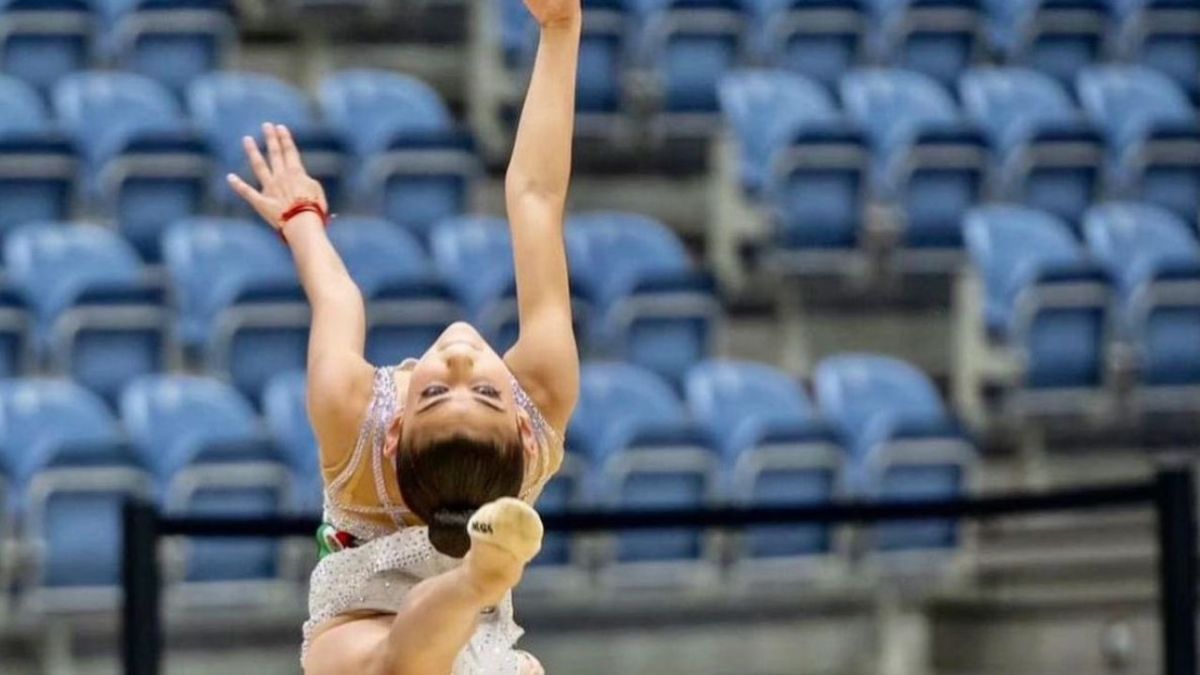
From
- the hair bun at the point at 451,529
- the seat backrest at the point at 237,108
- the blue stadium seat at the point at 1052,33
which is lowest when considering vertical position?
the hair bun at the point at 451,529

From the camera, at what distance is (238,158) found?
8.55m

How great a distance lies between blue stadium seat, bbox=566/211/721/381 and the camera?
8289 millimetres

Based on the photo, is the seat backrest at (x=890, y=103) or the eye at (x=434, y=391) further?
the seat backrest at (x=890, y=103)

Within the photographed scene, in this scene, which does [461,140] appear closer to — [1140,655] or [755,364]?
[755,364]

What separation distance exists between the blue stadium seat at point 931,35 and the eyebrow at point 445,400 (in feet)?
25.4

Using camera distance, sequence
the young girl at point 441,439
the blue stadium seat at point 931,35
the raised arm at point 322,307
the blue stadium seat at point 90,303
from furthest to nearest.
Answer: the blue stadium seat at point 931,35 < the blue stadium seat at point 90,303 < the raised arm at point 322,307 < the young girl at point 441,439

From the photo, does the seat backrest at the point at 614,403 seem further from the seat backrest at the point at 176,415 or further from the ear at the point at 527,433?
the ear at the point at 527,433

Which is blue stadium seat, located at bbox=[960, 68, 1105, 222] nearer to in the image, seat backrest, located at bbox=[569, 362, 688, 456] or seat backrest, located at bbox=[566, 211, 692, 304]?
seat backrest, located at bbox=[566, 211, 692, 304]

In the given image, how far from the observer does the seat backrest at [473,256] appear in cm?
820

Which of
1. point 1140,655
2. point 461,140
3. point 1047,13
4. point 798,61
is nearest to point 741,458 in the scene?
point 1140,655

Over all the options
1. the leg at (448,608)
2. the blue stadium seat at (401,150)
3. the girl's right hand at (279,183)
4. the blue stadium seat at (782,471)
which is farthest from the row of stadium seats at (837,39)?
the leg at (448,608)

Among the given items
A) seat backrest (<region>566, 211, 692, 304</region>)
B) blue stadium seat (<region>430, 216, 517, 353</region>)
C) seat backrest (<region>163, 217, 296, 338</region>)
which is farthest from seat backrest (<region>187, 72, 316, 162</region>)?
seat backrest (<region>566, 211, 692, 304</region>)

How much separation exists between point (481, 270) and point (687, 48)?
1.78 m

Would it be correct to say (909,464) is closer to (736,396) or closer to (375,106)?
(736,396)
